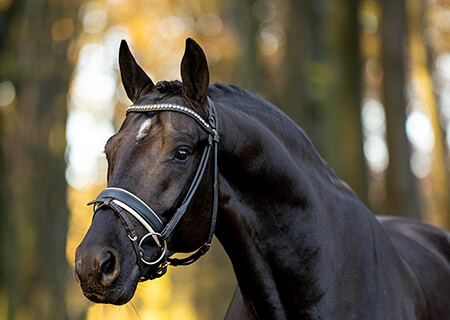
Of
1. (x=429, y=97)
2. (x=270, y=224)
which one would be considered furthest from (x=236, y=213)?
(x=429, y=97)

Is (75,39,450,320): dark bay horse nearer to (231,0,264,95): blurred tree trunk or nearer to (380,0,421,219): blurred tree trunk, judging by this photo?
(380,0,421,219): blurred tree trunk

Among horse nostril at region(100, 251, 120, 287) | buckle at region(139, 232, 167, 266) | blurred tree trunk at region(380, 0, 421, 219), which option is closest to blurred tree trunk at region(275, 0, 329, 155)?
blurred tree trunk at region(380, 0, 421, 219)

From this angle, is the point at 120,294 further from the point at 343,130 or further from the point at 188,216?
the point at 343,130

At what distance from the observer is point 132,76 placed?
142 inches

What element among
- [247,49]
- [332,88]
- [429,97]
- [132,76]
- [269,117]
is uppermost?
[247,49]

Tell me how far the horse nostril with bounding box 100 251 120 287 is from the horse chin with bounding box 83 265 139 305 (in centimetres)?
5

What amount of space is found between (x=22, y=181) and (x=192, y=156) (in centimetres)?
1047

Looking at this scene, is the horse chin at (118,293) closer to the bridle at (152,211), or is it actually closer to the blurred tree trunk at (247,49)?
the bridle at (152,211)

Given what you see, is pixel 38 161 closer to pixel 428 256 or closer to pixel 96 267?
pixel 428 256

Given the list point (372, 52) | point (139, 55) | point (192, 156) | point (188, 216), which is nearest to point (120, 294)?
point (188, 216)

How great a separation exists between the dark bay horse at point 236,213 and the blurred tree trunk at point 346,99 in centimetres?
605

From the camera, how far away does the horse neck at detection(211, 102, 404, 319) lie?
3.41 m

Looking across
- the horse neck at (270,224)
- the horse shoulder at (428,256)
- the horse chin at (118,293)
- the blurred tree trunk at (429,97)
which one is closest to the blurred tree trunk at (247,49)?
the blurred tree trunk at (429,97)

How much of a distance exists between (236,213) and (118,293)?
84 centimetres
